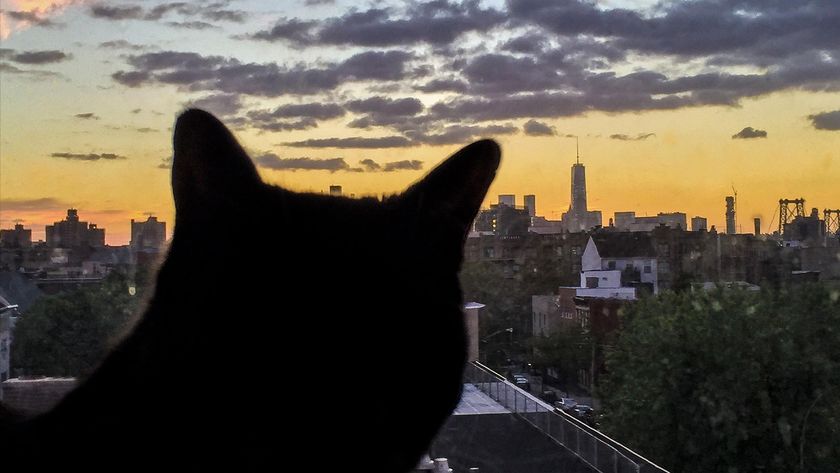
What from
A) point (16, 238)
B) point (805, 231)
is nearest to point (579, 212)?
point (805, 231)

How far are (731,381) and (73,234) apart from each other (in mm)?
4150

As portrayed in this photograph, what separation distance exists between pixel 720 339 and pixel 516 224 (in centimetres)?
333

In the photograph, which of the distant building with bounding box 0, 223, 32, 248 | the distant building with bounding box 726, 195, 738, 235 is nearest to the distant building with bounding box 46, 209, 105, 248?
the distant building with bounding box 0, 223, 32, 248

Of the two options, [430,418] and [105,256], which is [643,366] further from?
[430,418]

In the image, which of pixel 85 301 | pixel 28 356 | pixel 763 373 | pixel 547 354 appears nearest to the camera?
pixel 28 356

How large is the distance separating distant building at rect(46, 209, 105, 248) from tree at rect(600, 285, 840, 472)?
3128 mm

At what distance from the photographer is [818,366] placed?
4039 mm

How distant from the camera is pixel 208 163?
42 cm

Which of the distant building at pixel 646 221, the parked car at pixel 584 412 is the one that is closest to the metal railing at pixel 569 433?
the distant building at pixel 646 221

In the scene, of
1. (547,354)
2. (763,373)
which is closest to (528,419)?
(547,354)

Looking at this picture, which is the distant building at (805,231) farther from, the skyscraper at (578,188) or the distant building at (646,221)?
the skyscraper at (578,188)

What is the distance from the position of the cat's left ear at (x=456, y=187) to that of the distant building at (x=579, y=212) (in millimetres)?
1301

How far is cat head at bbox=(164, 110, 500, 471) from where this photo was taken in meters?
0.40

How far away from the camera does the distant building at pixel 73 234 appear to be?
1.43m
